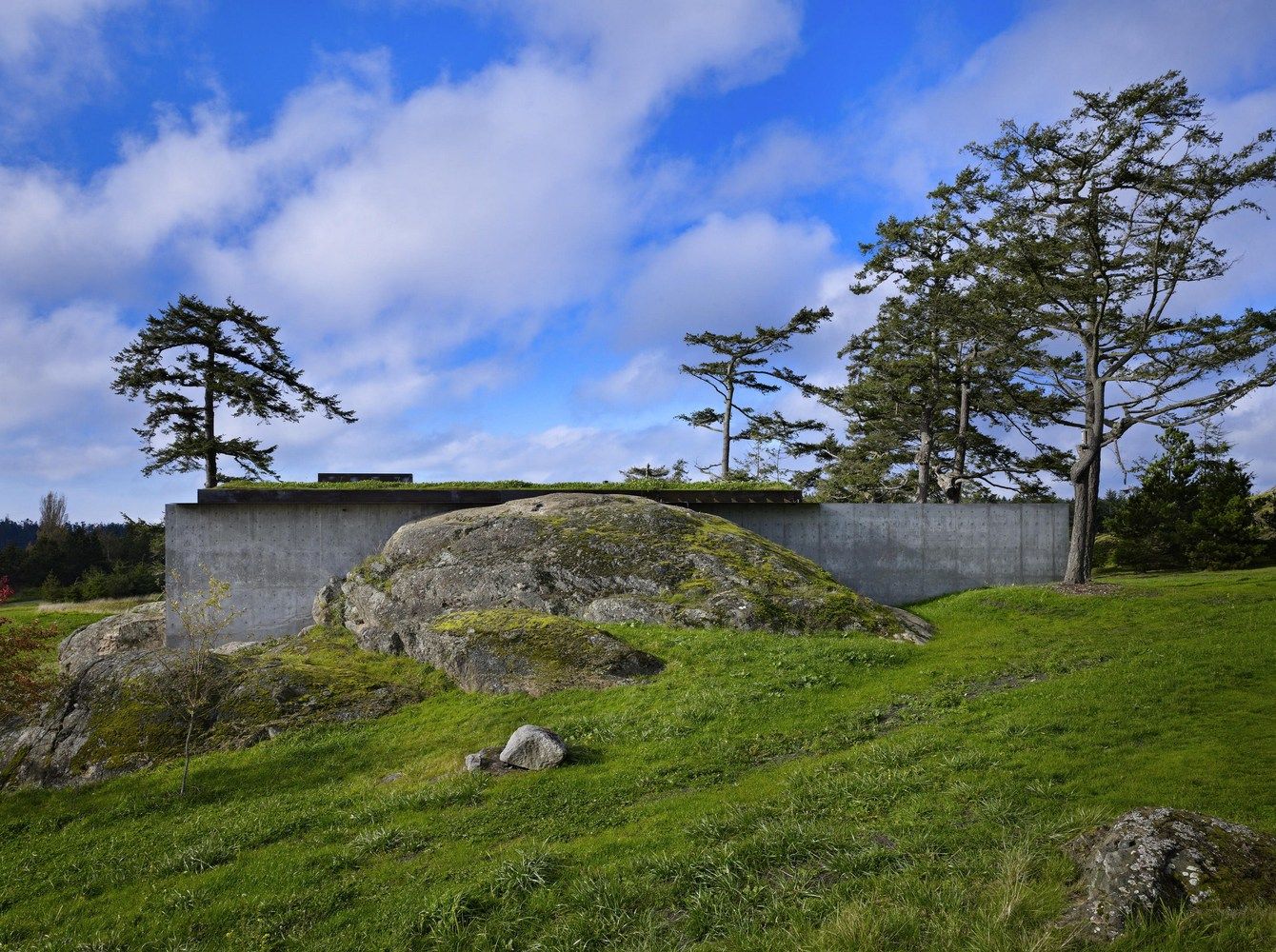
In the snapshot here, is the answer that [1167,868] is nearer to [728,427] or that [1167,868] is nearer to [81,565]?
[728,427]

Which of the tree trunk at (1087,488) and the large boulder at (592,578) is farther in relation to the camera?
the tree trunk at (1087,488)

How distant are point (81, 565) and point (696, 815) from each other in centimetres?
6515

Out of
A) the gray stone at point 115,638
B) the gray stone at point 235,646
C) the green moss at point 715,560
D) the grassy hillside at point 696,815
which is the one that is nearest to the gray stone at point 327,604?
the gray stone at point 235,646

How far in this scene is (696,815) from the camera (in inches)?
304

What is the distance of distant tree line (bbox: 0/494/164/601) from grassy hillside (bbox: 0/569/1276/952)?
1637 inches

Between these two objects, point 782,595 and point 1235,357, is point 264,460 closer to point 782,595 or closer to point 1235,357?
point 782,595

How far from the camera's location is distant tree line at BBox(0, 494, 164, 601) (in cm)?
4584

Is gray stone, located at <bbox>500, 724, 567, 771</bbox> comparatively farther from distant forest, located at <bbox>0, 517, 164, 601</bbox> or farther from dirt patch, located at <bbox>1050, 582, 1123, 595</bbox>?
distant forest, located at <bbox>0, 517, 164, 601</bbox>

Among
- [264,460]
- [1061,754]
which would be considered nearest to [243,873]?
[1061,754]

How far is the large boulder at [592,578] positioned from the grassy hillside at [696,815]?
9.72ft

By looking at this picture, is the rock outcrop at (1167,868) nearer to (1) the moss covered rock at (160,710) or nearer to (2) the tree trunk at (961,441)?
(1) the moss covered rock at (160,710)

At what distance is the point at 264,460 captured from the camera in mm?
31266

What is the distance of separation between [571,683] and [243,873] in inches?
253

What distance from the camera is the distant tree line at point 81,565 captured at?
45.8m
